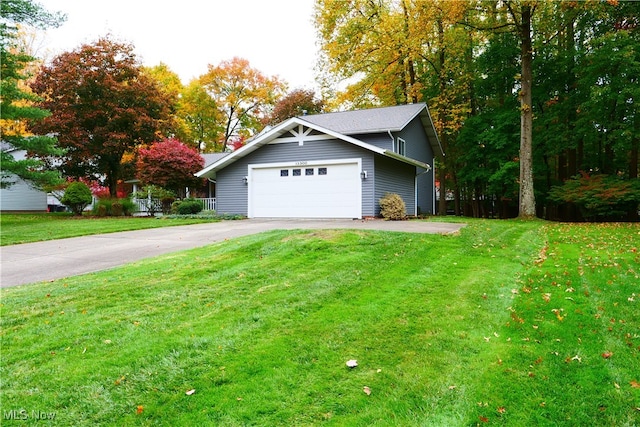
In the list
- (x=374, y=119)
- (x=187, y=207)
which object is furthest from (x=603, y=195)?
(x=187, y=207)

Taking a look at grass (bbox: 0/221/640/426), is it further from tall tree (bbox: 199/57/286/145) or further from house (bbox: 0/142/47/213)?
tall tree (bbox: 199/57/286/145)

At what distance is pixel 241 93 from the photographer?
3803cm

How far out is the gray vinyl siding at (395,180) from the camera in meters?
15.5

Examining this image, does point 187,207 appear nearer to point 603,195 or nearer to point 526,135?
point 526,135

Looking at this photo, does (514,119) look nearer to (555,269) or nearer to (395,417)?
(555,269)

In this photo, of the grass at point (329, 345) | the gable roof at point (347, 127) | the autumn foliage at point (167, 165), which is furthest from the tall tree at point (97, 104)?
the grass at point (329, 345)

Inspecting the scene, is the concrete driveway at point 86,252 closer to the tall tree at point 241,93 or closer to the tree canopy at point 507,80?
the tree canopy at point 507,80

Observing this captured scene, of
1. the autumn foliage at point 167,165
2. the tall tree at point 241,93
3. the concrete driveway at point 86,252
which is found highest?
the tall tree at point 241,93

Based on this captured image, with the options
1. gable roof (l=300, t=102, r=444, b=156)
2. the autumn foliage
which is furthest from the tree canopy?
the autumn foliage

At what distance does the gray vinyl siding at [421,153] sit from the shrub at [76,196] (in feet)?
50.9

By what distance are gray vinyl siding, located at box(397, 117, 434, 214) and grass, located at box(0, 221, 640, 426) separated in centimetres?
1364

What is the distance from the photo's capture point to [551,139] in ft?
A: 60.3

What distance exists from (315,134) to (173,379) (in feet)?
45.4

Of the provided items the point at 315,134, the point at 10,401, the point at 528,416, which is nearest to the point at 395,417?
the point at 528,416
